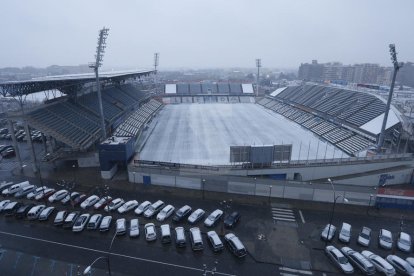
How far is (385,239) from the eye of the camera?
2319cm

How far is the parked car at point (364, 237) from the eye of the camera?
75.2 feet

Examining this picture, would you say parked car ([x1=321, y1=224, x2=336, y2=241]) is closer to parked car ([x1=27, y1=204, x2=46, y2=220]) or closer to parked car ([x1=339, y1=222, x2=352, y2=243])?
parked car ([x1=339, y1=222, x2=352, y2=243])

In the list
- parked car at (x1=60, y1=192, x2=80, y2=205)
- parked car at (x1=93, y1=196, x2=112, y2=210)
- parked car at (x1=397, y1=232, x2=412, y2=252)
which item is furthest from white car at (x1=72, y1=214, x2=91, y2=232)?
parked car at (x1=397, y1=232, x2=412, y2=252)

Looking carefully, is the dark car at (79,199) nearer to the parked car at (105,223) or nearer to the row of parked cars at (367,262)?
the parked car at (105,223)

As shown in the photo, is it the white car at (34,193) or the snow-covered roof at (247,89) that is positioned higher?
the snow-covered roof at (247,89)

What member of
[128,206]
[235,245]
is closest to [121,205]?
[128,206]

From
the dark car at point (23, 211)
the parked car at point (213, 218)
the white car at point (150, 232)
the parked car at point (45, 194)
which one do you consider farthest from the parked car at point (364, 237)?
the parked car at point (45, 194)

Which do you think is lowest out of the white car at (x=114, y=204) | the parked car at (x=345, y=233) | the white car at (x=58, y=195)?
the parked car at (x=345, y=233)

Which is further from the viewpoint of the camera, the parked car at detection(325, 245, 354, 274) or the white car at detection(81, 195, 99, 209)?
the white car at detection(81, 195, 99, 209)

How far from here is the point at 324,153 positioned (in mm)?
42594

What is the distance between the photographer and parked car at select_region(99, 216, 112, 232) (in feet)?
78.8

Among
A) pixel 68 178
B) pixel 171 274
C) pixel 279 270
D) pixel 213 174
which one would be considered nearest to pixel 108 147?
pixel 68 178

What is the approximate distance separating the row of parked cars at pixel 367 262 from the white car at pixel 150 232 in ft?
50.7

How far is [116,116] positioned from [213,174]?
98.6ft
